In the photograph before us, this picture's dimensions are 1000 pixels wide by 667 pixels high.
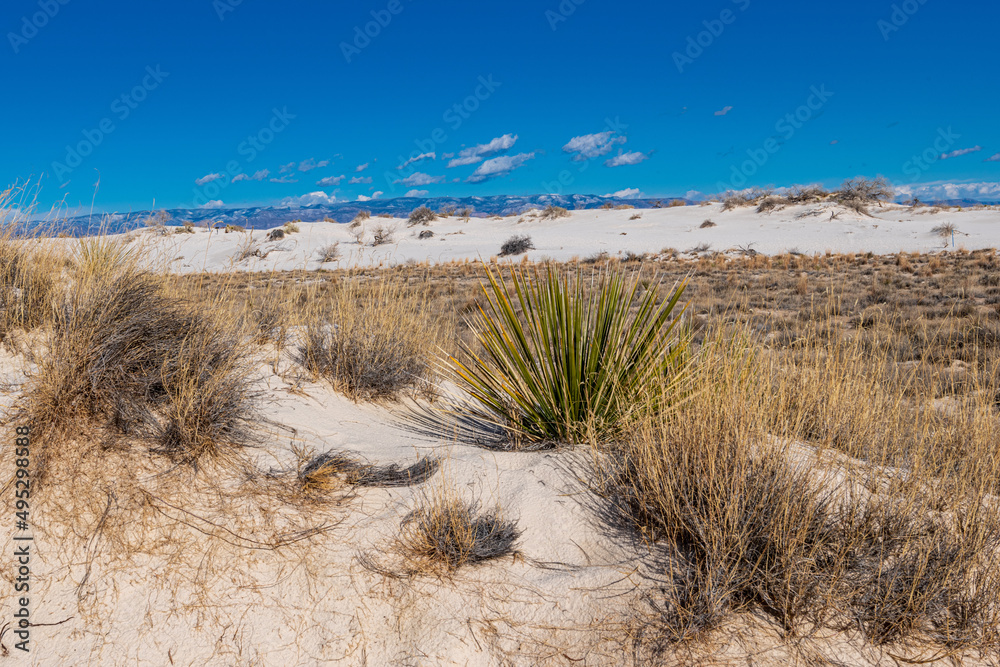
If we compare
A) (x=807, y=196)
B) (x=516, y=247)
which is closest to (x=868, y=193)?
(x=807, y=196)

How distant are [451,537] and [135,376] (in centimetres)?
210

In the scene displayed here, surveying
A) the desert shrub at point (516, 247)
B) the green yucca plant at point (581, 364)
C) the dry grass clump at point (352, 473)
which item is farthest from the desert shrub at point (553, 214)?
the dry grass clump at point (352, 473)

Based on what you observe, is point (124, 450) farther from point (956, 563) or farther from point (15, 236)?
point (956, 563)

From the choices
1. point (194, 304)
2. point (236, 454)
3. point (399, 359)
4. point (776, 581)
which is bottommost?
point (776, 581)

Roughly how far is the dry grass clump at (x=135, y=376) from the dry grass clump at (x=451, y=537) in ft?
4.27

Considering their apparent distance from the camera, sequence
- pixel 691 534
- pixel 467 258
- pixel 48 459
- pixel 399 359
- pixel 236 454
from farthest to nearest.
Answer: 1. pixel 467 258
2. pixel 399 359
3. pixel 236 454
4. pixel 48 459
5. pixel 691 534

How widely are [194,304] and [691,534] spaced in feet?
12.7

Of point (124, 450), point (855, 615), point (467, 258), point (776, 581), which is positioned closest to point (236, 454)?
point (124, 450)

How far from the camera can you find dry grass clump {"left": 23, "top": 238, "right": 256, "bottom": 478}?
271 cm

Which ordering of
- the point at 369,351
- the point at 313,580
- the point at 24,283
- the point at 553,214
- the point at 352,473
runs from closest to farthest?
the point at 313,580, the point at 352,473, the point at 24,283, the point at 369,351, the point at 553,214

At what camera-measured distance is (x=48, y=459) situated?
254 centimetres

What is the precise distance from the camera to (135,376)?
3.04 meters

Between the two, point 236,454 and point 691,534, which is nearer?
point 691,534

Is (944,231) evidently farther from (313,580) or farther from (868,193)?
(313,580)
